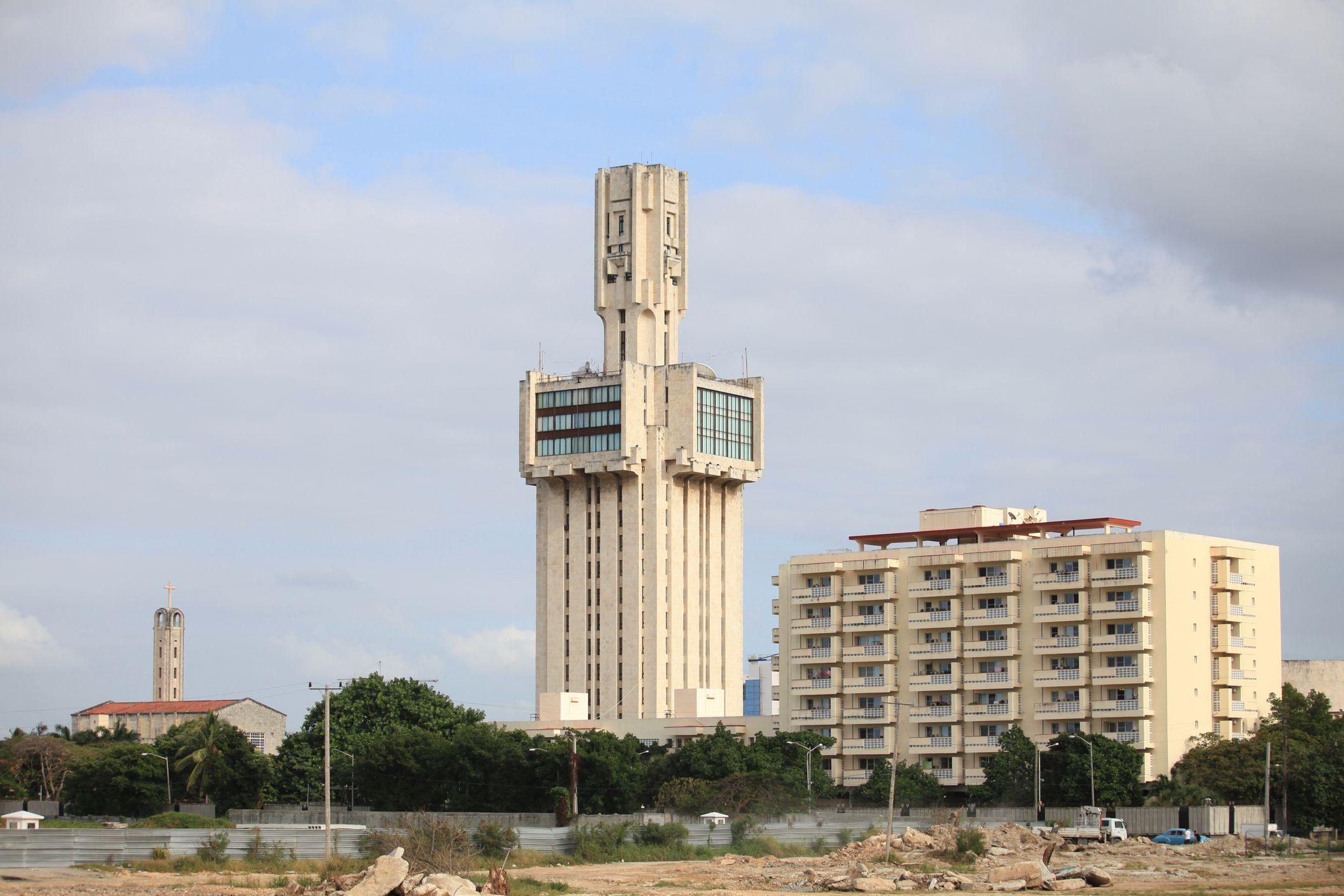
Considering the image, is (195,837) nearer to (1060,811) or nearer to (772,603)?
(1060,811)

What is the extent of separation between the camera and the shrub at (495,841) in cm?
8612

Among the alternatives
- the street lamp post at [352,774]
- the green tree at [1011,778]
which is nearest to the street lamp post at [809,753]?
the green tree at [1011,778]

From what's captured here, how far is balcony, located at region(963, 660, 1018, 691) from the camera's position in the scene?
12862 centimetres

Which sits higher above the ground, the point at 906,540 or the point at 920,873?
the point at 906,540

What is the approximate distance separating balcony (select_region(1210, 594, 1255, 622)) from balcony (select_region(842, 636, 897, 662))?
20.8 metres

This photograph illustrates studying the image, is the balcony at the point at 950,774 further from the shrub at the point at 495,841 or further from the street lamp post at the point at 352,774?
the shrub at the point at 495,841

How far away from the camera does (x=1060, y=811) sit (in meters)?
114

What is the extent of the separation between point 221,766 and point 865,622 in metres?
45.7

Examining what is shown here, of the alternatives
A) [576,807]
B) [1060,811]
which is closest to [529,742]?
[576,807]

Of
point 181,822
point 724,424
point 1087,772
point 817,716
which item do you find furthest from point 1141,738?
point 181,822

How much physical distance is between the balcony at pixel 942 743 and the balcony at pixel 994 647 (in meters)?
4.88

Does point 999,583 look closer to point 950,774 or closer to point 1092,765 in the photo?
point 950,774

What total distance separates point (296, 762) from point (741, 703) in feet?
119

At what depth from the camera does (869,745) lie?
133250 mm
